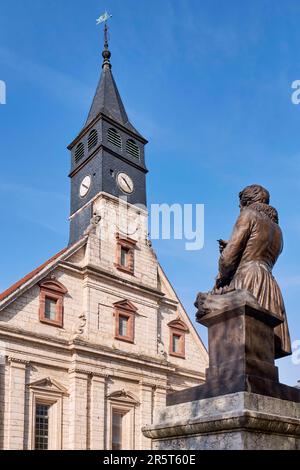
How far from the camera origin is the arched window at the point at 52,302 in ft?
84.8

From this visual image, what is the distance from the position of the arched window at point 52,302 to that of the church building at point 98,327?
47 mm

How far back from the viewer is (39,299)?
25.9 metres

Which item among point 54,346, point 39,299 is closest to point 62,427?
point 54,346

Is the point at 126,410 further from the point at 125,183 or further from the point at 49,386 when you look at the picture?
the point at 125,183

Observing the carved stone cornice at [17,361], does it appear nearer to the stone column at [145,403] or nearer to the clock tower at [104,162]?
the stone column at [145,403]

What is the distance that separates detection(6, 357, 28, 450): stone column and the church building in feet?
0.14

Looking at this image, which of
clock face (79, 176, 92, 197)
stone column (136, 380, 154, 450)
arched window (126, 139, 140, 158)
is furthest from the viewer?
arched window (126, 139, 140, 158)

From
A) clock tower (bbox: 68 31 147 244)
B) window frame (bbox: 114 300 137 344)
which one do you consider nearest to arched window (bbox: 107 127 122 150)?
clock tower (bbox: 68 31 147 244)

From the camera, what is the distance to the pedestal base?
5.03m

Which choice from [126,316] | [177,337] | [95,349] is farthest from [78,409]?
[177,337]

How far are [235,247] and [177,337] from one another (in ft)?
86.0

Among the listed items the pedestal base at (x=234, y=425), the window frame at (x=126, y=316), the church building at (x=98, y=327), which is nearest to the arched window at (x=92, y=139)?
the church building at (x=98, y=327)

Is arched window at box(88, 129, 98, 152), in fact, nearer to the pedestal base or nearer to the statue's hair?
the statue's hair

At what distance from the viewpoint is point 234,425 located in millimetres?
5027
